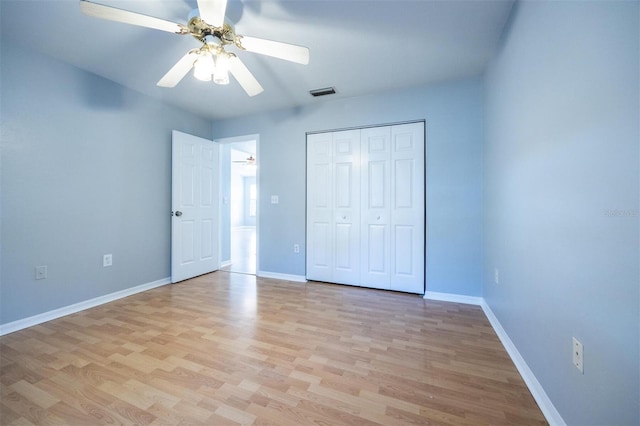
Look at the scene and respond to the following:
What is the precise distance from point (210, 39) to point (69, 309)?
2.81 m

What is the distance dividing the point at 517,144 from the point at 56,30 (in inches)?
141

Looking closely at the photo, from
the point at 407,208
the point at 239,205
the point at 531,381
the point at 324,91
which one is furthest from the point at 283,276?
the point at 239,205

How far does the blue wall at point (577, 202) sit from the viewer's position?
77cm

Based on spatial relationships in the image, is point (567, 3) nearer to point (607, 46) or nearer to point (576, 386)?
point (607, 46)

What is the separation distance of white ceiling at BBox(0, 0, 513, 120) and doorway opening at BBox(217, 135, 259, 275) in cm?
156

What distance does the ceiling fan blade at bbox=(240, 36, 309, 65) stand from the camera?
1.60 metres

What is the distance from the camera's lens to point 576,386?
3.30ft

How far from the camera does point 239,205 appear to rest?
37.1ft

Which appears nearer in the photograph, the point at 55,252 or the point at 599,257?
the point at 599,257

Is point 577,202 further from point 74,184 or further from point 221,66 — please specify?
point 74,184

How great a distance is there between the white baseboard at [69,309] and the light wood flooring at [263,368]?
104mm

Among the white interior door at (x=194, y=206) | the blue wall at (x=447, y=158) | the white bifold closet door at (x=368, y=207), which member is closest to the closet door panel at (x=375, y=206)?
the white bifold closet door at (x=368, y=207)

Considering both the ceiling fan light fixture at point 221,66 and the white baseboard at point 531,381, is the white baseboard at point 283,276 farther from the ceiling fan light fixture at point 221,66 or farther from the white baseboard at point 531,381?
the ceiling fan light fixture at point 221,66

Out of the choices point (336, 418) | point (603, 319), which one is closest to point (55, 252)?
point (336, 418)
